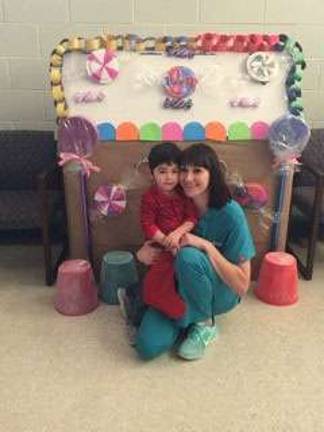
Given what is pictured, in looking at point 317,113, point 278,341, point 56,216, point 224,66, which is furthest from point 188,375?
point 317,113

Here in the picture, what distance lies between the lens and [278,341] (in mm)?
2072

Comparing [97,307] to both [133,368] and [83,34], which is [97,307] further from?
[83,34]

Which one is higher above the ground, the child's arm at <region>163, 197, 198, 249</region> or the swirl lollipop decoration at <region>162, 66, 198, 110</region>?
the swirl lollipop decoration at <region>162, 66, 198, 110</region>

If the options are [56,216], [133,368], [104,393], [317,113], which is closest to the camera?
[104,393]

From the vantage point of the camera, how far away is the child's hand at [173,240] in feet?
6.43

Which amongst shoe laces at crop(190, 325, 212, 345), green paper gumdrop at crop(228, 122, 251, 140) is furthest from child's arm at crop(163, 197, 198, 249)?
green paper gumdrop at crop(228, 122, 251, 140)

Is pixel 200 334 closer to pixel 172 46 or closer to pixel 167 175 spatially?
pixel 167 175

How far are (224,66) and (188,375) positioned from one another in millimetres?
1363

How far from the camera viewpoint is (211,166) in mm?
1936

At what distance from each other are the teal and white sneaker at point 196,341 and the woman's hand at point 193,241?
1.13ft

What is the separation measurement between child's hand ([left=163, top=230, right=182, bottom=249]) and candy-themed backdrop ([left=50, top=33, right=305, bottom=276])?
0.42 metres

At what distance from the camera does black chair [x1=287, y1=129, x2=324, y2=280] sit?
2.40 meters

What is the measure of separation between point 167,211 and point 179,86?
0.60m

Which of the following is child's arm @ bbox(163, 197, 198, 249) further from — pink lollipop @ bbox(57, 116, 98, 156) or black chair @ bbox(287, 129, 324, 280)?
black chair @ bbox(287, 129, 324, 280)
